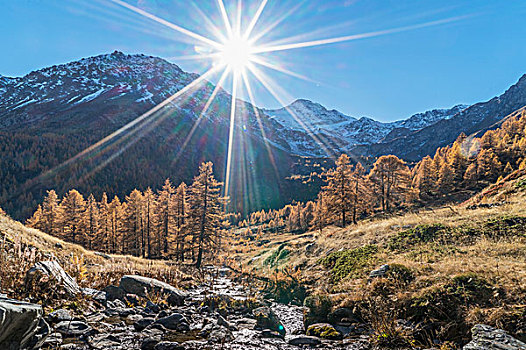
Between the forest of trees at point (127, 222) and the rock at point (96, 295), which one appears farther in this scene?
the forest of trees at point (127, 222)

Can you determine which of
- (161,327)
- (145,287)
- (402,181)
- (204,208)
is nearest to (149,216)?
(204,208)

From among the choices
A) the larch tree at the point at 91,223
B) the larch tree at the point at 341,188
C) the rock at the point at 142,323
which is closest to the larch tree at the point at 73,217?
the larch tree at the point at 91,223

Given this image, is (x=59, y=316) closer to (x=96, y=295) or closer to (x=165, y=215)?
(x=96, y=295)

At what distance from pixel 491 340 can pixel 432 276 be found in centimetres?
457

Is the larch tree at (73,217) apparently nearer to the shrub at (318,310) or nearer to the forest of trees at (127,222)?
the forest of trees at (127,222)

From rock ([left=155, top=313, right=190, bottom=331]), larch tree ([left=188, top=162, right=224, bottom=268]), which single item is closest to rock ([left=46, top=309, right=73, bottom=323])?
rock ([left=155, top=313, right=190, bottom=331])

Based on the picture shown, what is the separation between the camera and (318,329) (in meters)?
9.48

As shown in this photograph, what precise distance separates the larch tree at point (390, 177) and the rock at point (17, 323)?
50.4 m

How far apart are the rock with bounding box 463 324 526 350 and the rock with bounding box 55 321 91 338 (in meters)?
9.98

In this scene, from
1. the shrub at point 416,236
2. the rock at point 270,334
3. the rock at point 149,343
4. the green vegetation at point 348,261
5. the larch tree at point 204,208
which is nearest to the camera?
the rock at point 149,343

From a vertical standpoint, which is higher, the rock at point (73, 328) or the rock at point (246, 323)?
the rock at point (73, 328)

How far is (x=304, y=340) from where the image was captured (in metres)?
8.77

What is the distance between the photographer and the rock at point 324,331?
8.95 meters

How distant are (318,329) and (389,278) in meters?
4.11
